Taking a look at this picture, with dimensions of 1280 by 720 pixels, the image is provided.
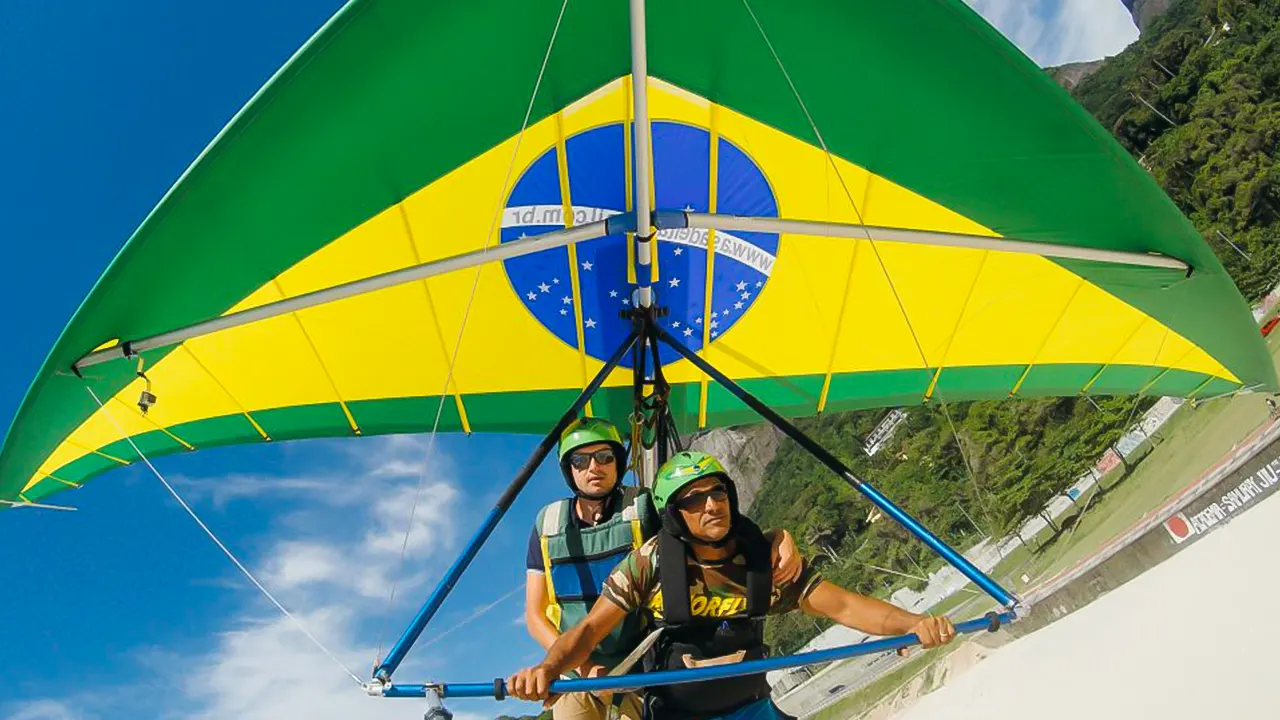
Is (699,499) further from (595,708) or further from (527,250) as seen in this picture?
(527,250)

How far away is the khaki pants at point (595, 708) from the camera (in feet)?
10.9

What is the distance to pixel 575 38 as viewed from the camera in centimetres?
406

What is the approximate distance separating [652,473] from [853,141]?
98.4 inches

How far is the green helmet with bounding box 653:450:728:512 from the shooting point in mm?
2723

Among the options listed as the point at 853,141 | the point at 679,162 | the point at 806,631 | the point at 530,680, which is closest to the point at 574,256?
the point at 679,162

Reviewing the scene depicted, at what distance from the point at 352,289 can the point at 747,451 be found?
318ft

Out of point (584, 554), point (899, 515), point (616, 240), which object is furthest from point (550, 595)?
point (616, 240)

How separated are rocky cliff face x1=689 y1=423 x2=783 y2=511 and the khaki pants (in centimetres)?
9373

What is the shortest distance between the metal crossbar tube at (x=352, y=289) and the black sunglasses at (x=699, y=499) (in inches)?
65.7

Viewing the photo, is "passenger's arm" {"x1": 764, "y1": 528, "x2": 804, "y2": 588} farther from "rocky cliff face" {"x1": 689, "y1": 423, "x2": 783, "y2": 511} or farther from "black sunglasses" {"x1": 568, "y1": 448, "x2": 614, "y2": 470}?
"rocky cliff face" {"x1": 689, "y1": 423, "x2": 783, "y2": 511}

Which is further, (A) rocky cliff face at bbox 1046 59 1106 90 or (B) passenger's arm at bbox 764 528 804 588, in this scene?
(A) rocky cliff face at bbox 1046 59 1106 90

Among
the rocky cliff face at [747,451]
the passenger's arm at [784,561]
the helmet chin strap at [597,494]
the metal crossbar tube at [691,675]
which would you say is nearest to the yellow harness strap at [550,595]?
the helmet chin strap at [597,494]

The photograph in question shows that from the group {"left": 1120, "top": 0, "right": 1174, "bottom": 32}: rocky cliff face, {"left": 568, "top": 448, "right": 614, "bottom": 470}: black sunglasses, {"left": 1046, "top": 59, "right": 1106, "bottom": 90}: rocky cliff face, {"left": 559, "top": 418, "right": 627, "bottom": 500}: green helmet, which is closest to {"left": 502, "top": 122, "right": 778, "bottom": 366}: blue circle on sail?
{"left": 559, "top": 418, "right": 627, "bottom": 500}: green helmet

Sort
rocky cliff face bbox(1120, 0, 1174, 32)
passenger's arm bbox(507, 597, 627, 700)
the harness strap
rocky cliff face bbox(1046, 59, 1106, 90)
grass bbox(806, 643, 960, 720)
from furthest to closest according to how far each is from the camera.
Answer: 1. rocky cliff face bbox(1046, 59, 1106, 90)
2. rocky cliff face bbox(1120, 0, 1174, 32)
3. grass bbox(806, 643, 960, 720)
4. the harness strap
5. passenger's arm bbox(507, 597, 627, 700)
